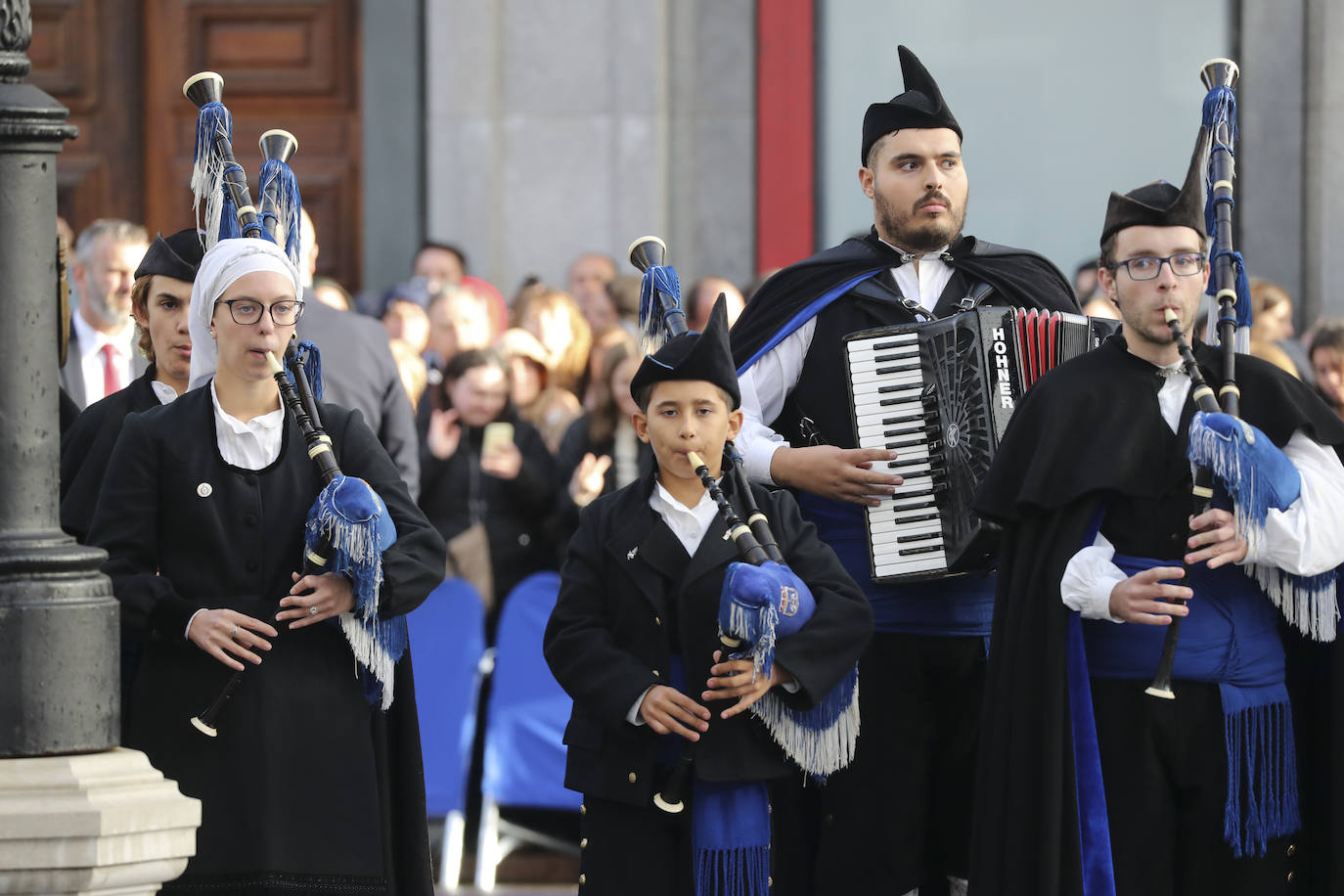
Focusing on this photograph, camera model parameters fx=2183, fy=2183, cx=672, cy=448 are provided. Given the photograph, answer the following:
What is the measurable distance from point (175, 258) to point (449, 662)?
122 inches

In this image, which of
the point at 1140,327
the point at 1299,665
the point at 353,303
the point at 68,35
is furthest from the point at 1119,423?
the point at 68,35

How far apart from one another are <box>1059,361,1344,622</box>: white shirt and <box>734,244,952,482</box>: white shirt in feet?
3.24

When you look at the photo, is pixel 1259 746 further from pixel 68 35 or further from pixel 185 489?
pixel 68 35

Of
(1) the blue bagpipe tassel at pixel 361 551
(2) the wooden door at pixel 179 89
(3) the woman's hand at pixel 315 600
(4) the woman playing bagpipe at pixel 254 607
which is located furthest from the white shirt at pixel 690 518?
(2) the wooden door at pixel 179 89

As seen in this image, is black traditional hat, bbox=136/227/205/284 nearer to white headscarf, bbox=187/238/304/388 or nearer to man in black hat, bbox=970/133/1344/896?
white headscarf, bbox=187/238/304/388

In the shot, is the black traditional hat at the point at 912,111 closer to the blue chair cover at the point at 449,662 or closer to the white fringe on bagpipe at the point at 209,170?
the white fringe on bagpipe at the point at 209,170

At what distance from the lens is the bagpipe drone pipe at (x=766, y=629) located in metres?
4.87

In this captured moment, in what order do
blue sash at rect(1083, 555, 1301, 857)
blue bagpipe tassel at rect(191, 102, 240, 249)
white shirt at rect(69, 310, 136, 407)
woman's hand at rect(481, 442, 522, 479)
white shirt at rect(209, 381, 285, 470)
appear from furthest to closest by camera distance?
woman's hand at rect(481, 442, 522, 479) → white shirt at rect(69, 310, 136, 407) → blue bagpipe tassel at rect(191, 102, 240, 249) → white shirt at rect(209, 381, 285, 470) → blue sash at rect(1083, 555, 1301, 857)

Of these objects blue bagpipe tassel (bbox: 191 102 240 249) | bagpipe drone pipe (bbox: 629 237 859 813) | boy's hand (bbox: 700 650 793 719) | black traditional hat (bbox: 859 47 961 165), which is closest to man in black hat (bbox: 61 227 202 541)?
blue bagpipe tassel (bbox: 191 102 240 249)

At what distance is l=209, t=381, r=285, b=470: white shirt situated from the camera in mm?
4922

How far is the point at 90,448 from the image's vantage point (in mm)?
5371

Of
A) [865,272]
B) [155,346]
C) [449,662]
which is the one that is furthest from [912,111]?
[449,662]

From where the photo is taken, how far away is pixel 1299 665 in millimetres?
5109

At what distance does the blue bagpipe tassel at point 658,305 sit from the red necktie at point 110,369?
2702 mm
